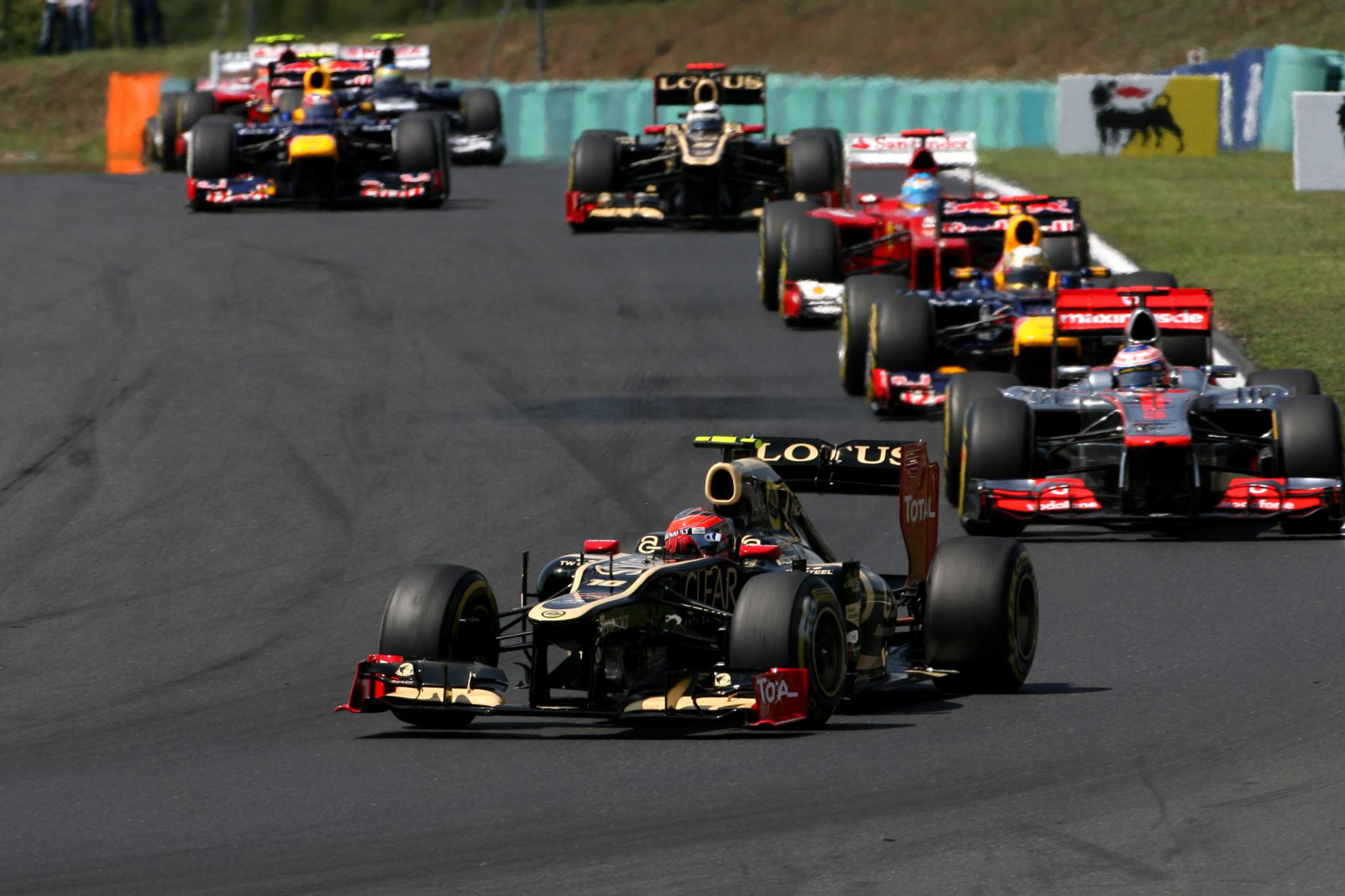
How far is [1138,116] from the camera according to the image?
38.8 m

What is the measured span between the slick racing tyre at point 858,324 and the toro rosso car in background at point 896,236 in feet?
0.08

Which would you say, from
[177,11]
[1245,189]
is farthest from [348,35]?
[1245,189]

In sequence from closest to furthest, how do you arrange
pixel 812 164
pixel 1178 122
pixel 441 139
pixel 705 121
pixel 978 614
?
pixel 978 614 → pixel 812 164 → pixel 705 121 → pixel 441 139 → pixel 1178 122

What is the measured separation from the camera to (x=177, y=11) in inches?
2522

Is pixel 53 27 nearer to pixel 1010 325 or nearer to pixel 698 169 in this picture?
pixel 698 169

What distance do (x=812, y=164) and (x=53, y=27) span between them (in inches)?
1538

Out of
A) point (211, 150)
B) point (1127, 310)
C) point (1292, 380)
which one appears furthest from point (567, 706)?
point (211, 150)

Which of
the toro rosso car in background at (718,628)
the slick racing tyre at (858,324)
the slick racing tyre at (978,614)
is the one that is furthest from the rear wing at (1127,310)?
the slick racing tyre at (978,614)

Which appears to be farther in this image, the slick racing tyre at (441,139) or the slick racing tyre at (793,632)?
the slick racing tyre at (441,139)

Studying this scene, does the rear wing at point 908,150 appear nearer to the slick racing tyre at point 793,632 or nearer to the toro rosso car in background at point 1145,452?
the toro rosso car in background at point 1145,452

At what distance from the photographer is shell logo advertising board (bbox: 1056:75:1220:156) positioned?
127 feet

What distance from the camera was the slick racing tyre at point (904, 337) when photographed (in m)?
17.8

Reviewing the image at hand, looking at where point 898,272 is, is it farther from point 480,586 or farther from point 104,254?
point 480,586

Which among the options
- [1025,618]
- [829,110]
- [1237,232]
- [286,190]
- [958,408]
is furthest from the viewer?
[829,110]
